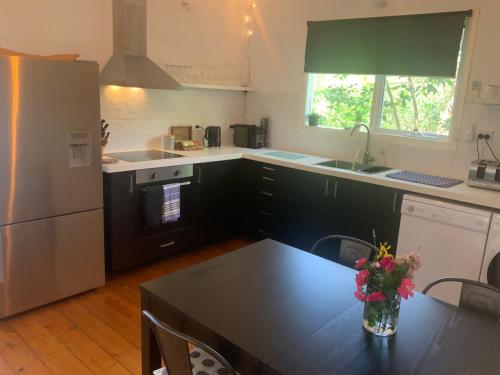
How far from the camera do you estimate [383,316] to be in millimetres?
1342

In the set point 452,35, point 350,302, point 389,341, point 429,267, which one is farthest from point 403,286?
point 452,35

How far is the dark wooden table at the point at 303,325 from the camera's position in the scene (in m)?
1.23

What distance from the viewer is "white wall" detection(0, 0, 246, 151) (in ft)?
9.80

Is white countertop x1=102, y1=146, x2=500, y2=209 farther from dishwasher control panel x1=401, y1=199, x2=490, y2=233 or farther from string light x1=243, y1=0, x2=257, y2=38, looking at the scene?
string light x1=243, y1=0, x2=257, y2=38

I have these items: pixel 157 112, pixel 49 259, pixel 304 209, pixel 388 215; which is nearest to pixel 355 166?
pixel 304 209

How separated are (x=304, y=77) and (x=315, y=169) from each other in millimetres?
1149

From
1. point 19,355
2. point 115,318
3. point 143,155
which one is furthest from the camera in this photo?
point 143,155

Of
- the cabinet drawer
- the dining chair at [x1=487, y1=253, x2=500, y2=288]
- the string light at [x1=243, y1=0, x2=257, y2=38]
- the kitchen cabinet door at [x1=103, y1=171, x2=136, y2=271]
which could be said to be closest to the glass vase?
the dining chair at [x1=487, y1=253, x2=500, y2=288]

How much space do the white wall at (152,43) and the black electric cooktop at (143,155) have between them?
0.45 feet

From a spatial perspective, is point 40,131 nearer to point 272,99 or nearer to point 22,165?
point 22,165

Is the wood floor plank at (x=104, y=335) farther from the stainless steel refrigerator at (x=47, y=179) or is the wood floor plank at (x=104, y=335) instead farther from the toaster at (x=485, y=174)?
the toaster at (x=485, y=174)

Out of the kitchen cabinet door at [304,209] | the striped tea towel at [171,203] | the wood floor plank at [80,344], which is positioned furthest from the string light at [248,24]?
the wood floor plank at [80,344]

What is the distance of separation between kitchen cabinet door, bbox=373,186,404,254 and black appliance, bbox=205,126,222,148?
1782mm

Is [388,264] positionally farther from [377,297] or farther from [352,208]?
[352,208]
